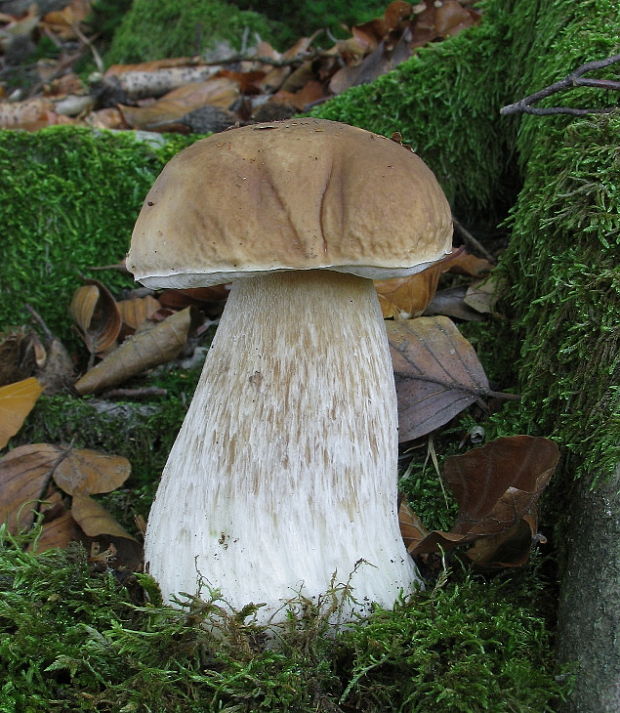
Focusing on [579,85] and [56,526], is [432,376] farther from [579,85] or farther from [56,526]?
[56,526]

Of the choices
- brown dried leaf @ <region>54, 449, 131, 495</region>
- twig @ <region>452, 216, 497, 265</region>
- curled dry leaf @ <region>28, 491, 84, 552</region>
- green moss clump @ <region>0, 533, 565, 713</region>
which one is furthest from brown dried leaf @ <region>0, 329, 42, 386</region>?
twig @ <region>452, 216, 497, 265</region>

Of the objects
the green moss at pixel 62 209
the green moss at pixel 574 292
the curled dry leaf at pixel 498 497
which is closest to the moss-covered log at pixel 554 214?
the green moss at pixel 574 292

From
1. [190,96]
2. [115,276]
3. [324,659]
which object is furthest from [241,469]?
[190,96]

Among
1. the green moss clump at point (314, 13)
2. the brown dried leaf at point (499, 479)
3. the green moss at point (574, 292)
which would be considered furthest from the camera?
the green moss clump at point (314, 13)

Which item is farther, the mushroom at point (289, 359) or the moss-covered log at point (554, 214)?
the moss-covered log at point (554, 214)

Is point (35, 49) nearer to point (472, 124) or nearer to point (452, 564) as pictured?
point (472, 124)

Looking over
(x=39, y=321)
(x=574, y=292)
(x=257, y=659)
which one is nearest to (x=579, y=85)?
(x=574, y=292)

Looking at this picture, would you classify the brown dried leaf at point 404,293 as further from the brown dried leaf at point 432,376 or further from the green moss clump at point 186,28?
the green moss clump at point 186,28
